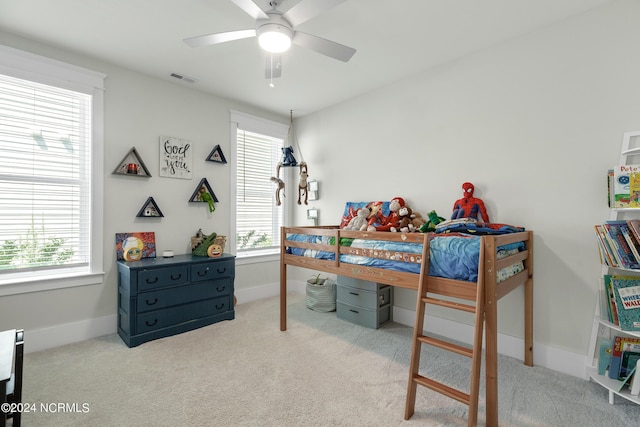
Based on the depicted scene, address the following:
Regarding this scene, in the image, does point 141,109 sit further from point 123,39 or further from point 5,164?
point 5,164

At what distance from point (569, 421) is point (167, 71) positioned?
166 inches

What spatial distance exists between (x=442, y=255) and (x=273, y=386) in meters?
1.42

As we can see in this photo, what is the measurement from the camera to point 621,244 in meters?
1.87

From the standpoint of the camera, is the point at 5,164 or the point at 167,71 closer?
the point at 5,164

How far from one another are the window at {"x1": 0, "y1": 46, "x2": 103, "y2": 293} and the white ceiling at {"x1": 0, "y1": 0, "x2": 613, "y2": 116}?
357 millimetres

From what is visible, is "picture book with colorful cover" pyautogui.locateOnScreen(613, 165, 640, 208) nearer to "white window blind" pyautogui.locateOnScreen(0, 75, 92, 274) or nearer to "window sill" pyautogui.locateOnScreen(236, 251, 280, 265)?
"window sill" pyautogui.locateOnScreen(236, 251, 280, 265)

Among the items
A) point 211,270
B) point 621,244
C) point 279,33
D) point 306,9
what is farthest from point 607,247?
point 211,270

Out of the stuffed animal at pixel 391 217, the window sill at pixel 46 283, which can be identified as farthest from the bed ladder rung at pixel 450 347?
the window sill at pixel 46 283

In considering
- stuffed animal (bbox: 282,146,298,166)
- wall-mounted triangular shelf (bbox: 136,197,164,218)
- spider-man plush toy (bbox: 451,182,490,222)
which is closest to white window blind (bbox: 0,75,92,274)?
wall-mounted triangular shelf (bbox: 136,197,164,218)

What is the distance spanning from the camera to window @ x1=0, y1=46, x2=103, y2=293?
2525 mm

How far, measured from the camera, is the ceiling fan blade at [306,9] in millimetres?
1684

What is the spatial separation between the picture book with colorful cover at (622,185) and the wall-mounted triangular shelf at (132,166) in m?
3.89

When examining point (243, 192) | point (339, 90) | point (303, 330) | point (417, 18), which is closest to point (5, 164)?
point (243, 192)

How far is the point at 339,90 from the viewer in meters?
3.56
